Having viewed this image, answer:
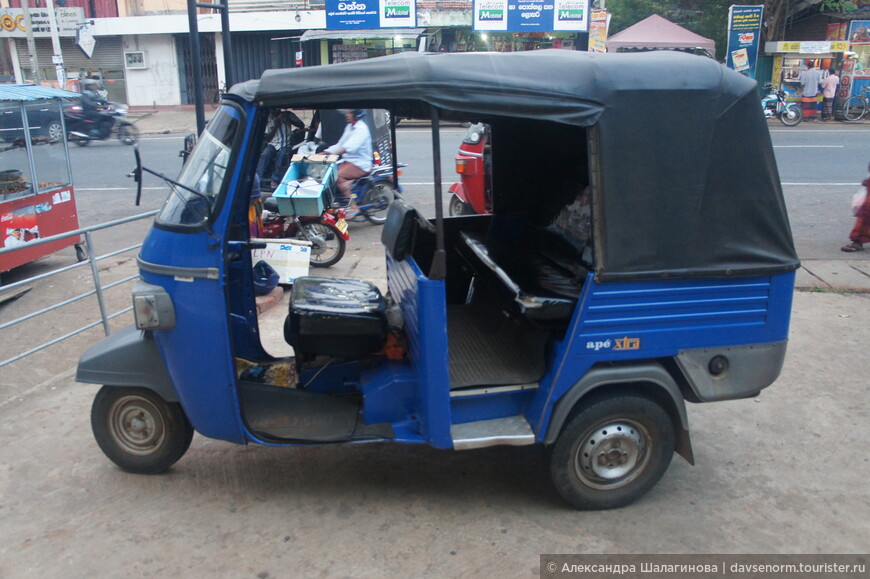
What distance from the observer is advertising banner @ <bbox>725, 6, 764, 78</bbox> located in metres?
22.7

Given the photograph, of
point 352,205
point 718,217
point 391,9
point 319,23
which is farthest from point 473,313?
point 319,23

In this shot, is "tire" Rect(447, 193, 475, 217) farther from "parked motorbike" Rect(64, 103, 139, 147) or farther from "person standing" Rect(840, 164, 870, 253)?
"parked motorbike" Rect(64, 103, 139, 147)

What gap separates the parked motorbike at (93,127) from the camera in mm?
18109

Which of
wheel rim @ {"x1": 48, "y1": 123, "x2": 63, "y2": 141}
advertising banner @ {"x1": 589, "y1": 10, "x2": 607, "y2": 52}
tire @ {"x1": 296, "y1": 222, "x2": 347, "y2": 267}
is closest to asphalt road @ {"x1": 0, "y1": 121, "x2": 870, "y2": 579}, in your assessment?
tire @ {"x1": 296, "y1": 222, "x2": 347, "y2": 267}

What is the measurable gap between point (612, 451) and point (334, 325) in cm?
157

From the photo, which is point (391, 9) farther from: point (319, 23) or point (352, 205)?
point (352, 205)

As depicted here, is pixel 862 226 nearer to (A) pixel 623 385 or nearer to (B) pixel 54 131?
(A) pixel 623 385

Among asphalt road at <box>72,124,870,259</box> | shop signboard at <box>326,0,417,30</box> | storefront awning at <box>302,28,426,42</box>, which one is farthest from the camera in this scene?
storefront awning at <box>302,28,426,42</box>

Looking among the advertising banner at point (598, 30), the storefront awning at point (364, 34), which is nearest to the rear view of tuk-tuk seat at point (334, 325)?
the storefront awning at point (364, 34)

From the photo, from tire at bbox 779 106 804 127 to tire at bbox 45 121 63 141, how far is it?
19861 millimetres

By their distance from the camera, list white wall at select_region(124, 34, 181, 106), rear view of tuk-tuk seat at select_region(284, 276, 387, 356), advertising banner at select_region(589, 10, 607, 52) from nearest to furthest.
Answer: rear view of tuk-tuk seat at select_region(284, 276, 387, 356) < advertising banner at select_region(589, 10, 607, 52) < white wall at select_region(124, 34, 181, 106)

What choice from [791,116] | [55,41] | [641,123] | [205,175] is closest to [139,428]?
[205,175]

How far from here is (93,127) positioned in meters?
18.3

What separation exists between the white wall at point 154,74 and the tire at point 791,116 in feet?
73.7
